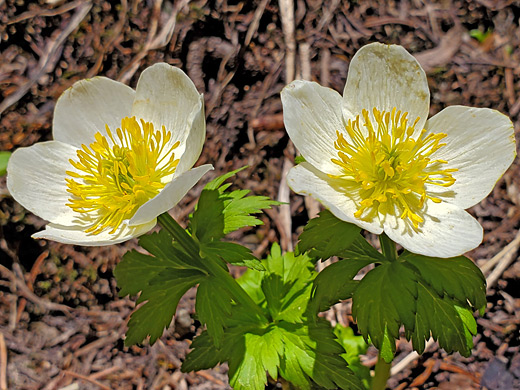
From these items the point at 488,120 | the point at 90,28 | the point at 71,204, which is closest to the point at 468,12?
the point at 488,120

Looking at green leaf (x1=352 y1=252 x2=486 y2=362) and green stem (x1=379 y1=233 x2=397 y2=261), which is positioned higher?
green stem (x1=379 y1=233 x2=397 y2=261)

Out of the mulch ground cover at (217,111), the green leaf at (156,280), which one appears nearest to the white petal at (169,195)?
the green leaf at (156,280)

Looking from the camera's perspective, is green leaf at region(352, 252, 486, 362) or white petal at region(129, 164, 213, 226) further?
green leaf at region(352, 252, 486, 362)

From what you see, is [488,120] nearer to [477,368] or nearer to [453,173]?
[453,173]

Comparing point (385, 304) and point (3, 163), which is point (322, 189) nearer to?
point (385, 304)

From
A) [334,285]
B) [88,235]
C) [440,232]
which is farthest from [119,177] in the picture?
[440,232]

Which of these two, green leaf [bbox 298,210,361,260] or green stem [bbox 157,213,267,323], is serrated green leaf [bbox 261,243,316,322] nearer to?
green stem [bbox 157,213,267,323]

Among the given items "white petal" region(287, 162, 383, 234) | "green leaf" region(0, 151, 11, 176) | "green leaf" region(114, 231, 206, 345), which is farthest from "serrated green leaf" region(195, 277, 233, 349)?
"green leaf" region(0, 151, 11, 176)
